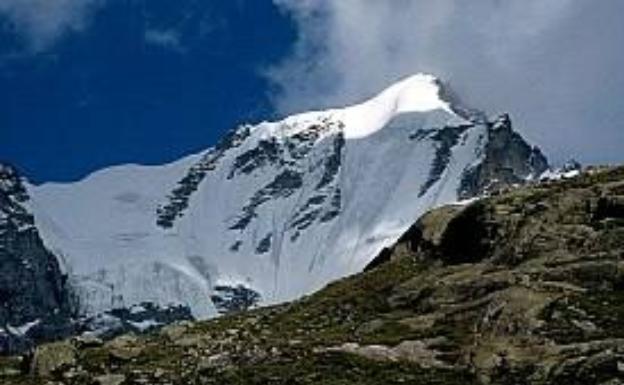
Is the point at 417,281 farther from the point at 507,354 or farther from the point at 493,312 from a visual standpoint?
the point at 507,354

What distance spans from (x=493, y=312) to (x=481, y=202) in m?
30.5

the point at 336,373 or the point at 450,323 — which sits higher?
the point at 450,323

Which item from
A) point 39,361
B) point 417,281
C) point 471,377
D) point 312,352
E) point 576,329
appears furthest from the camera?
point 417,281

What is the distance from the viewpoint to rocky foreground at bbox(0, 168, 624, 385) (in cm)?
5756

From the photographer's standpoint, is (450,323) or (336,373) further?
(450,323)

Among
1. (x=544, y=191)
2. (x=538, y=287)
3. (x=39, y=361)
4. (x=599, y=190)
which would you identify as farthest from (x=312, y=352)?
(x=544, y=191)

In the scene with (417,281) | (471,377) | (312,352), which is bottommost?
(471,377)

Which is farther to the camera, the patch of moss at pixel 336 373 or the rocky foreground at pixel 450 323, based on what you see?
the rocky foreground at pixel 450 323

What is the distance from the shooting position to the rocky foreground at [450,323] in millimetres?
57562

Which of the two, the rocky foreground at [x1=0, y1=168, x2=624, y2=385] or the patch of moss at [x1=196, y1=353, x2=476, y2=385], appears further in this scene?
the rocky foreground at [x1=0, y1=168, x2=624, y2=385]

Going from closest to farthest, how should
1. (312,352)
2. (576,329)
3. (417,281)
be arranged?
(576,329), (312,352), (417,281)

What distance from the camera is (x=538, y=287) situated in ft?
215

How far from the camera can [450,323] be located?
66812 millimetres

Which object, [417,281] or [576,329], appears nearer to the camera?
[576,329]
